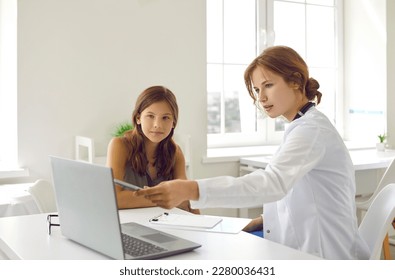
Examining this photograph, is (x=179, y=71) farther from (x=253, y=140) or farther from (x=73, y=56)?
(x=253, y=140)

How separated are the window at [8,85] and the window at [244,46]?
4.64 ft

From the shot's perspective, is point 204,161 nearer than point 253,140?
Yes

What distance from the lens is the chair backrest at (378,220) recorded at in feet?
5.08

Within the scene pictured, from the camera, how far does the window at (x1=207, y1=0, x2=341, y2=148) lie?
12.6 ft

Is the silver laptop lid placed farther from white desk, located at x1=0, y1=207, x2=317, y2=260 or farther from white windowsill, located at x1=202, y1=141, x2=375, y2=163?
white windowsill, located at x1=202, y1=141, x2=375, y2=163

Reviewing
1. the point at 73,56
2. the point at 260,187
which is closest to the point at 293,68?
the point at 260,187

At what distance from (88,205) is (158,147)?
98cm

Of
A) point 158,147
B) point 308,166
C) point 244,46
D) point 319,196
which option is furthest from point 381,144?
point 308,166

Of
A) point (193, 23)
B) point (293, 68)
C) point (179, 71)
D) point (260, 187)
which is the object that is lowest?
point (260, 187)

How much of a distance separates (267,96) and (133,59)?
1.80m

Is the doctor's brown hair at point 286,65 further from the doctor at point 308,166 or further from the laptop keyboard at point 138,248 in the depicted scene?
the laptop keyboard at point 138,248

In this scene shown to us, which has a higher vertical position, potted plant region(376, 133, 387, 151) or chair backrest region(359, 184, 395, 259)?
potted plant region(376, 133, 387, 151)

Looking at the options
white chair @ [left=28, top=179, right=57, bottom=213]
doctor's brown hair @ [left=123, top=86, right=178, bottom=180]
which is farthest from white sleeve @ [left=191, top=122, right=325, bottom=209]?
white chair @ [left=28, top=179, right=57, bottom=213]
